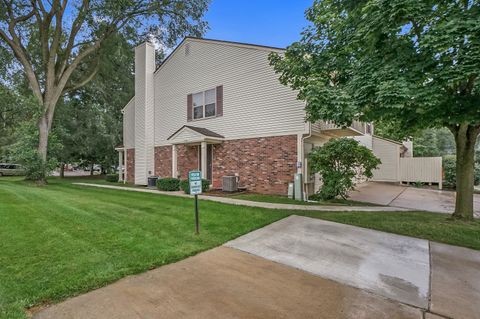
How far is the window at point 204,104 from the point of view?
1357cm

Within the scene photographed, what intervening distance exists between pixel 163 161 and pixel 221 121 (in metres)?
4.80

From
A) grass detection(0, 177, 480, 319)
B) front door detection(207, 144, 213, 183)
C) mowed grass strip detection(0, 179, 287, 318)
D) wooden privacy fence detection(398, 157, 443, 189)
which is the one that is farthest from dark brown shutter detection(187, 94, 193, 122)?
wooden privacy fence detection(398, 157, 443, 189)

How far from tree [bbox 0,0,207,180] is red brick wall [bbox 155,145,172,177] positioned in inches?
240

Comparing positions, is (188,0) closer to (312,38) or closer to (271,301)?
(312,38)

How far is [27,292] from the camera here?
2.94m

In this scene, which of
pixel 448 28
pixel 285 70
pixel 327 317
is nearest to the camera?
pixel 327 317

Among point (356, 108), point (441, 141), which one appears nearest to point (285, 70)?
point (356, 108)

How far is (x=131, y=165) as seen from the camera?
17.9 meters

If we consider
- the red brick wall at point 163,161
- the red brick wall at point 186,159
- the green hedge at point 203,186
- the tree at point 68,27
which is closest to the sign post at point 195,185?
the green hedge at point 203,186

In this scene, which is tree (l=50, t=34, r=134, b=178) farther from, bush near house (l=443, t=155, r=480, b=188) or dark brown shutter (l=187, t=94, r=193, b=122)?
bush near house (l=443, t=155, r=480, b=188)

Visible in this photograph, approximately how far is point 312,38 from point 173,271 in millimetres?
6675

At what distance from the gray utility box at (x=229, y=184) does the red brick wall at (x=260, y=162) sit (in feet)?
1.39

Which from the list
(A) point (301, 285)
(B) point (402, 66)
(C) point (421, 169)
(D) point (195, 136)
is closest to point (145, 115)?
(D) point (195, 136)

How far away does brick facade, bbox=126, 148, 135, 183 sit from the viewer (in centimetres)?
1772
